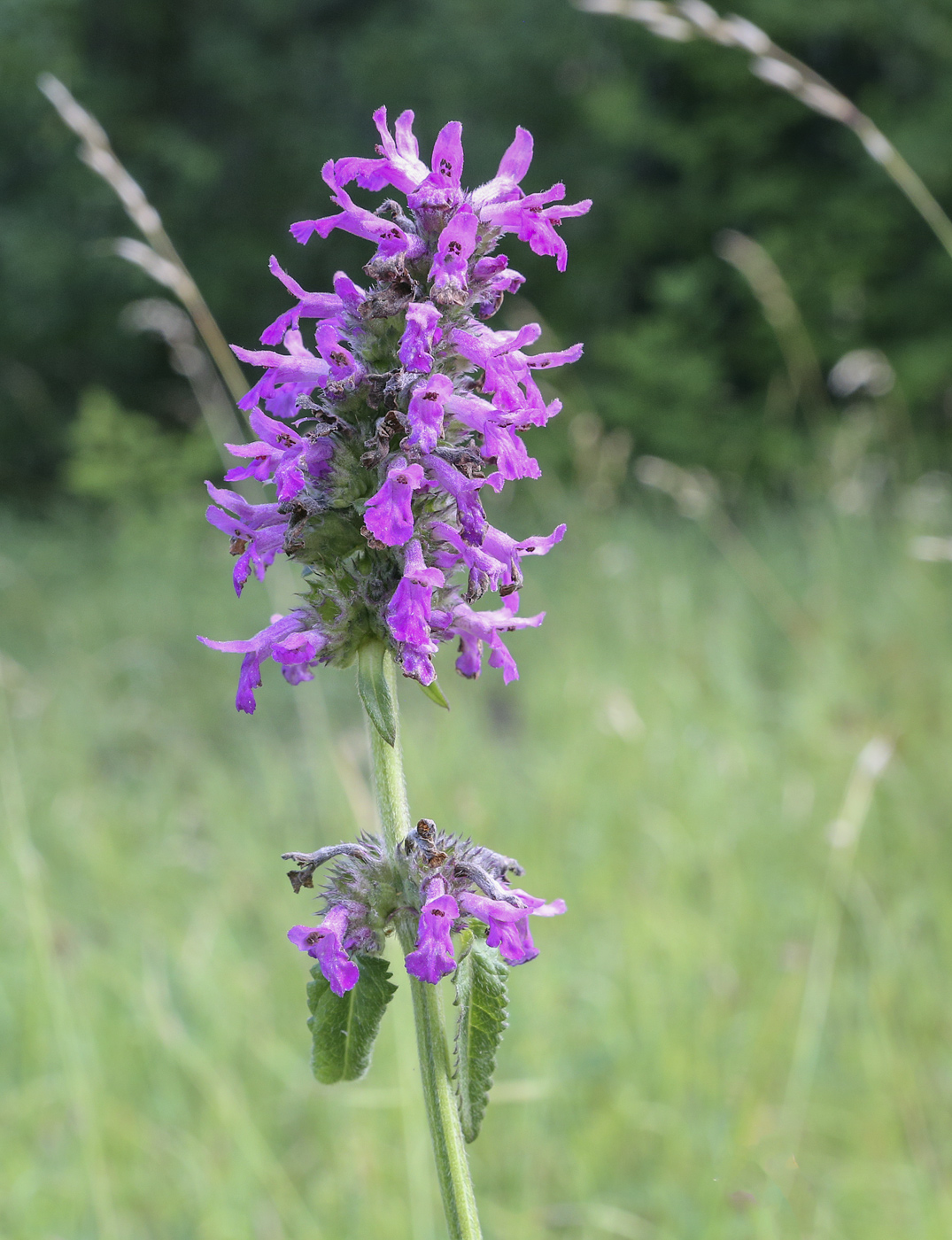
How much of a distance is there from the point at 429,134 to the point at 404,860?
12.5m

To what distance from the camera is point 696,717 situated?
4.59 m

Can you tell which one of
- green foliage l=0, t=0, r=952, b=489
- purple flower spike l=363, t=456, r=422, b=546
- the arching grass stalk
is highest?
green foliage l=0, t=0, r=952, b=489

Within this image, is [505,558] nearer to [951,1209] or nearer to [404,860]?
[404,860]

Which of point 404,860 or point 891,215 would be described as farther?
point 891,215

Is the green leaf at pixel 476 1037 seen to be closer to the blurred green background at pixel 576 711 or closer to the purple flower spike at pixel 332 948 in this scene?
the purple flower spike at pixel 332 948

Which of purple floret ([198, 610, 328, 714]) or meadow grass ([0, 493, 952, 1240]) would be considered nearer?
purple floret ([198, 610, 328, 714])

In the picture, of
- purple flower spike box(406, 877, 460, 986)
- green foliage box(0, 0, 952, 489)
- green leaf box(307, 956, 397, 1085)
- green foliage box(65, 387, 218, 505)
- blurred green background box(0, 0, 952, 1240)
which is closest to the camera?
purple flower spike box(406, 877, 460, 986)

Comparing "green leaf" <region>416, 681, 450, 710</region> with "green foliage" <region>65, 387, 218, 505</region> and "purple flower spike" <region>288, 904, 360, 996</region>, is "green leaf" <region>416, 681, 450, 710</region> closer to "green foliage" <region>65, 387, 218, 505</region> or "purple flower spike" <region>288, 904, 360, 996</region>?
"purple flower spike" <region>288, 904, 360, 996</region>

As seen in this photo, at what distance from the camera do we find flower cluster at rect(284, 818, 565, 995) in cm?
102

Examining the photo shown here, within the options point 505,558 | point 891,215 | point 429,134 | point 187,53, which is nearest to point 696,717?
point 505,558

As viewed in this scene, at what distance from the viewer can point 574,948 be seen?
10.7 feet

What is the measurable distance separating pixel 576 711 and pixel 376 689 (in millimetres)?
3821

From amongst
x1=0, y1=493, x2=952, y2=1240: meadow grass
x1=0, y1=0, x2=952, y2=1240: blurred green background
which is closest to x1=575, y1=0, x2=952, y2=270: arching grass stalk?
x1=0, y1=0, x2=952, y2=1240: blurred green background

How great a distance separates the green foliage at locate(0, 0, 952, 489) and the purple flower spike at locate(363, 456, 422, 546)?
966 centimetres
